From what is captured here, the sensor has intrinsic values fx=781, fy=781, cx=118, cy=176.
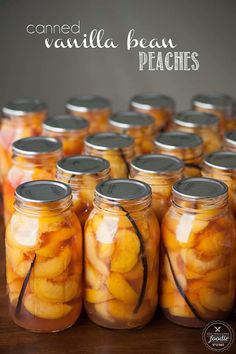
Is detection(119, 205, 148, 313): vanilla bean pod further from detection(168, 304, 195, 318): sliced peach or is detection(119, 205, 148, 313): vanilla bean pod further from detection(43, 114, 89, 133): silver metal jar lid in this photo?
detection(43, 114, 89, 133): silver metal jar lid

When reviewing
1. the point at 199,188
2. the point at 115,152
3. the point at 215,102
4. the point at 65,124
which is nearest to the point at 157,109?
the point at 215,102

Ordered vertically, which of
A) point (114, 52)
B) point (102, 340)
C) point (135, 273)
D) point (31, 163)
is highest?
point (114, 52)

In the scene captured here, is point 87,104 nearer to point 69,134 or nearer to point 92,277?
point 69,134

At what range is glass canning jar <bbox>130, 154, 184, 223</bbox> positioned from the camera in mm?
1415

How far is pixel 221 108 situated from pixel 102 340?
837 millimetres

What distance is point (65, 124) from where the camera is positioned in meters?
1.76

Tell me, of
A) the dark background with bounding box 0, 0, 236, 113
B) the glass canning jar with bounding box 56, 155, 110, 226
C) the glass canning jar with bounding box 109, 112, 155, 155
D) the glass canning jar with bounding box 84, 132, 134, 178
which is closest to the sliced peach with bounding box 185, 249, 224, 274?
the glass canning jar with bounding box 56, 155, 110, 226

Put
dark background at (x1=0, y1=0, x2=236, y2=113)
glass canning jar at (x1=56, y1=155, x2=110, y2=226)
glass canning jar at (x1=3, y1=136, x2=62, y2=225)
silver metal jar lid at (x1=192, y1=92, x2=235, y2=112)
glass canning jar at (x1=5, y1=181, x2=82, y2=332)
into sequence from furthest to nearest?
silver metal jar lid at (x1=192, y1=92, x2=235, y2=112)
dark background at (x1=0, y1=0, x2=236, y2=113)
glass canning jar at (x1=3, y1=136, x2=62, y2=225)
glass canning jar at (x1=56, y1=155, x2=110, y2=226)
glass canning jar at (x1=5, y1=181, x2=82, y2=332)

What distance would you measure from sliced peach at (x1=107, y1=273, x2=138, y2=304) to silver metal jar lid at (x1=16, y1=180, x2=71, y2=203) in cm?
16

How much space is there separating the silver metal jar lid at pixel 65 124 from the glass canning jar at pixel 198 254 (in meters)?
0.44

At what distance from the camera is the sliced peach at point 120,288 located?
1.30 meters

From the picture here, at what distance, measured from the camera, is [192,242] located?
1291 mm

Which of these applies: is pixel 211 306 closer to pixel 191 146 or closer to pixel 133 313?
pixel 133 313

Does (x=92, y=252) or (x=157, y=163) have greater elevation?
(x=157, y=163)
